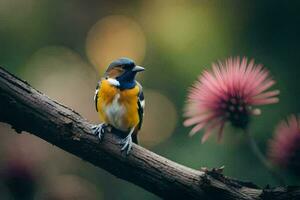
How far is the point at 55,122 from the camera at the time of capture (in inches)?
167

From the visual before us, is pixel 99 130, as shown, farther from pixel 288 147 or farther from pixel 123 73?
pixel 288 147

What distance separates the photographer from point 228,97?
4.67 m

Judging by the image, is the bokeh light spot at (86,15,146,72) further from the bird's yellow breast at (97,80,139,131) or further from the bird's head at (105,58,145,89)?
the bird's yellow breast at (97,80,139,131)

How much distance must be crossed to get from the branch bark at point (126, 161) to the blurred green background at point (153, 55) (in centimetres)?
265

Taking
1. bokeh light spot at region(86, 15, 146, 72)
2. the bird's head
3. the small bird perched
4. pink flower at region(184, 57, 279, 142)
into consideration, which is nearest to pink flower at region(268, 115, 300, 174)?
pink flower at region(184, 57, 279, 142)

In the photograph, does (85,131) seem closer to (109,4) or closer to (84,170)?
(84,170)

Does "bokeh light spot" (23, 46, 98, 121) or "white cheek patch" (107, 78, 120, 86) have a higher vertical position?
"bokeh light spot" (23, 46, 98, 121)

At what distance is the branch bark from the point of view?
423cm

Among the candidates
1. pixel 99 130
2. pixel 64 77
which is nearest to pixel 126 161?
pixel 99 130

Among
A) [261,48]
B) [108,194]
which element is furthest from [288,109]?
Answer: [108,194]

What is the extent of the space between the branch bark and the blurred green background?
8.70ft

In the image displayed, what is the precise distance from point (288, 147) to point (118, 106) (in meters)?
1.23

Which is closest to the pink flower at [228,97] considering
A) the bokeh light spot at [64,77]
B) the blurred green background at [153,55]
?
the blurred green background at [153,55]

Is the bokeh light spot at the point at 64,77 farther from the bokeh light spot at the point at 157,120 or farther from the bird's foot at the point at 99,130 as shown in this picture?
the bird's foot at the point at 99,130
